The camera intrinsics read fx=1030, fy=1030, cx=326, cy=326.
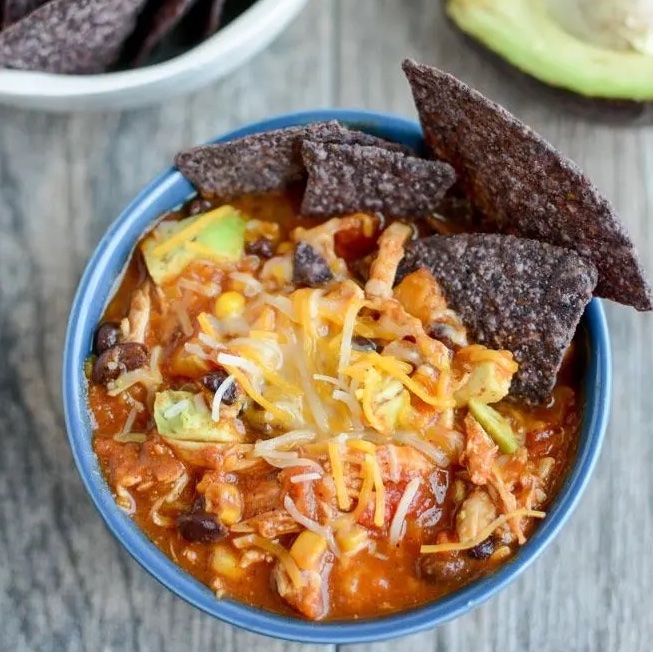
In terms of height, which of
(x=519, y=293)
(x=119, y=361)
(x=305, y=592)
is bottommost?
(x=305, y=592)

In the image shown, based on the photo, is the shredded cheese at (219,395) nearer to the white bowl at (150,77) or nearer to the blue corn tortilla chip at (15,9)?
the white bowl at (150,77)

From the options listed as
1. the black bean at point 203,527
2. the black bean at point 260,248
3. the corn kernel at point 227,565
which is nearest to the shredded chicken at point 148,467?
the black bean at point 203,527

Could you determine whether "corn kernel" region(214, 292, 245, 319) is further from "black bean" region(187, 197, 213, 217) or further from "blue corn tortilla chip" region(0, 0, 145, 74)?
"blue corn tortilla chip" region(0, 0, 145, 74)

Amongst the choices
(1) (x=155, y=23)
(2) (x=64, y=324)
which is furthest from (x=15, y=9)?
(2) (x=64, y=324)

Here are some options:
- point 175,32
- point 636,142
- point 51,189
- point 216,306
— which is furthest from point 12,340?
point 636,142

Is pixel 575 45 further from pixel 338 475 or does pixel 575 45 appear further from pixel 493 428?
pixel 338 475
